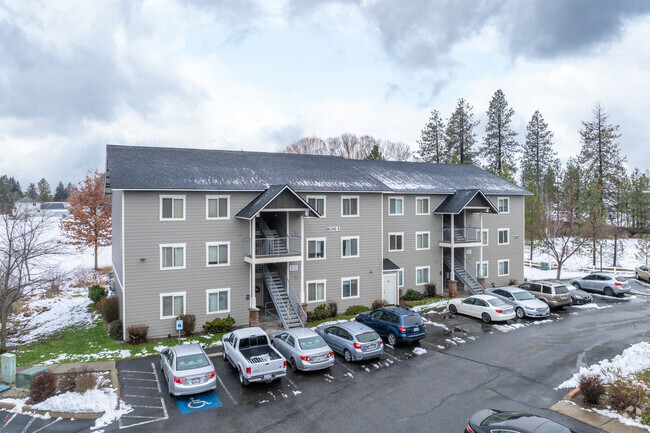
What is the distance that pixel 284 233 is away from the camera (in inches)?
1022

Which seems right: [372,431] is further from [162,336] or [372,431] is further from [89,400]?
[162,336]

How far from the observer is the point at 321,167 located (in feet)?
98.2

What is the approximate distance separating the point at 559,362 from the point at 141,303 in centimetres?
2081

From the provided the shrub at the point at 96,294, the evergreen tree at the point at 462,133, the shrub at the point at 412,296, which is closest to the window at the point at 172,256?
the shrub at the point at 96,294

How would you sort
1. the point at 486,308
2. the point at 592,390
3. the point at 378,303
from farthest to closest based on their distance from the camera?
the point at 378,303, the point at 486,308, the point at 592,390

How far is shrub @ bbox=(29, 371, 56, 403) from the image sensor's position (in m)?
13.5

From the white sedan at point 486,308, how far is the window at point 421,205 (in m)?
8.81

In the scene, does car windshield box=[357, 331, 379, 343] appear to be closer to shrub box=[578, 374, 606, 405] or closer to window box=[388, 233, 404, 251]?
shrub box=[578, 374, 606, 405]

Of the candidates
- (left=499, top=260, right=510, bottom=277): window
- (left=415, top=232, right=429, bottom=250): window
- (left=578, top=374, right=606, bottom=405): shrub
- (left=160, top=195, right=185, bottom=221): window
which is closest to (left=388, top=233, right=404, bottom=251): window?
(left=415, top=232, right=429, bottom=250): window

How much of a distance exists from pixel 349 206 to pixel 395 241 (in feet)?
19.2

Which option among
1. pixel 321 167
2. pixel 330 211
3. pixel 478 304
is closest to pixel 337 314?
pixel 330 211

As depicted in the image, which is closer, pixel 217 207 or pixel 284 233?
pixel 217 207

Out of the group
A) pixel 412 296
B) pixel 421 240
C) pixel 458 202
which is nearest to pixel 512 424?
pixel 412 296

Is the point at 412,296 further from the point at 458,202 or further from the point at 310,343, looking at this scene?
the point at 310,343
